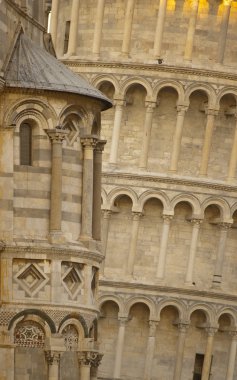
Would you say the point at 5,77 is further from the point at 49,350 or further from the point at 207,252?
the point at 207,252

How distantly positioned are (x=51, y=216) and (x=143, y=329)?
39.3 m

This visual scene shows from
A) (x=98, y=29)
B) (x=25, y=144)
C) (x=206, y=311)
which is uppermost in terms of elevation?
(x=98, y=29)

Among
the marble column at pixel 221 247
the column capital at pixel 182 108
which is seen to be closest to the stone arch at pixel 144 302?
the marble column at pixel 221 247

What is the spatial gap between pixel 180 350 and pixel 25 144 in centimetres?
3912

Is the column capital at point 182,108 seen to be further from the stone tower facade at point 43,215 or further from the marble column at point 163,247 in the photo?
the stone tower facade at point 43,215

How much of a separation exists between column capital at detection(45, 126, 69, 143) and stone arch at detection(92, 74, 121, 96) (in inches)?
1447

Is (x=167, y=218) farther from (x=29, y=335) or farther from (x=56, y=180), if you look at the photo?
(x=29, y=335)

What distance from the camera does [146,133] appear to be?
9562 centimetres

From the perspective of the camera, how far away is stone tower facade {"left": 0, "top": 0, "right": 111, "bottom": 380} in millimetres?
57875

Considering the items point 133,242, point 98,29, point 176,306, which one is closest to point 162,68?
point 98,29

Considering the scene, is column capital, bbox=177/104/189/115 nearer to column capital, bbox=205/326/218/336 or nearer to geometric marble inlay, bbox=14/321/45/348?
column capital, bbox=205/326/218/336

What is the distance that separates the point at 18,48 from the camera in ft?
194

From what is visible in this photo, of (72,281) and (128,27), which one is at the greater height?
(128,27)

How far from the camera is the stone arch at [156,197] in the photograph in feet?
314
